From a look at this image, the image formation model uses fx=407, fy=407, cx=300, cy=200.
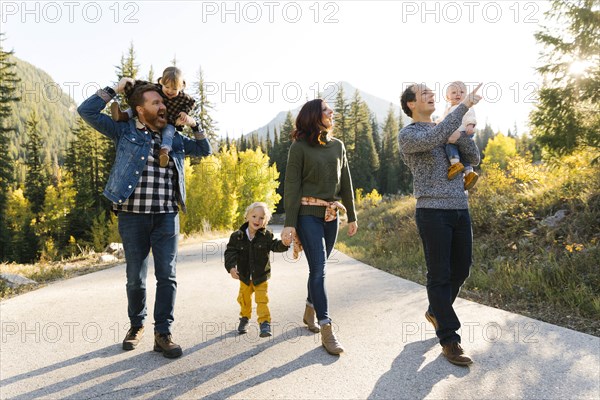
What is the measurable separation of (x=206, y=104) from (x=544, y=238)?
37904mm

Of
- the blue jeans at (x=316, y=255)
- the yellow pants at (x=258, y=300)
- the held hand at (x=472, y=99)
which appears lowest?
the yellow pants at (x=258, y=300)

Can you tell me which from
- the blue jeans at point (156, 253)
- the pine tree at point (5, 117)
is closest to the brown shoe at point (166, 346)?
the blue jeans at point (156, 253)

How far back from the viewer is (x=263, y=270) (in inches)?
161

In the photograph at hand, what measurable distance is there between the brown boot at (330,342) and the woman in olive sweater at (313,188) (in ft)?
0.33

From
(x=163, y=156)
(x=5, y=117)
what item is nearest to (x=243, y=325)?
(x=163, y=156)

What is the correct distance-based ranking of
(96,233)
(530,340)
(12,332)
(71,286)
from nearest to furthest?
(530,340) < (12,332) < (71,286) < (96,233)

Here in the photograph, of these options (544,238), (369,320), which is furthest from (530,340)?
(544,238)

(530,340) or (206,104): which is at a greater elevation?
(206,104)

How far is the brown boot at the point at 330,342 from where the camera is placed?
334cm

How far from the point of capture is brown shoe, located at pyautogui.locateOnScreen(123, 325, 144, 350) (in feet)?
11.8

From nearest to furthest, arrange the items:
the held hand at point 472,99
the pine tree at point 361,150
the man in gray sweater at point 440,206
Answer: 1. the held hand at point 472,99
2. the man in gray sweater at point 440,206
3. the pine tree at point 361,150

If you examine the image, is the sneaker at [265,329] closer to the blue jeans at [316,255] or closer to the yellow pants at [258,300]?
the yellow pants at [258,300]

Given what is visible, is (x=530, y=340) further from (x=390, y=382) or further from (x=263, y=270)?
(x=263, y=270)

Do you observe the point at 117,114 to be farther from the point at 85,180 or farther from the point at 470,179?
the point at 85,180
